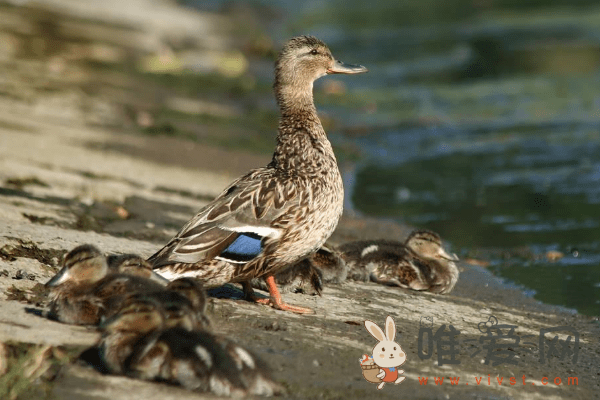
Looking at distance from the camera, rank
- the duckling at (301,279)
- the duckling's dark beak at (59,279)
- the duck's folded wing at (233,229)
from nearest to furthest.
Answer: the duckling's dark beak at (59,279)
the duck's folded wing at (233,229)
the duckling at (301,279)

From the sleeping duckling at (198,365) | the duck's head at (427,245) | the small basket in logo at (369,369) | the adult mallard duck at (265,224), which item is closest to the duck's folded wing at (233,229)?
the adult mallard duck at (265,224)

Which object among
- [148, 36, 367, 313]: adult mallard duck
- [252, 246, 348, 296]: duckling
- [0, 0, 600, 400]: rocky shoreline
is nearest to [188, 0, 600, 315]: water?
[0, 0, 600, 400]: rocky shoreline

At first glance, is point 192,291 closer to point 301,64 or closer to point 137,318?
point 137,318

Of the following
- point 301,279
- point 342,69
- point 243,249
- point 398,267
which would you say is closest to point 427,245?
point 398,267

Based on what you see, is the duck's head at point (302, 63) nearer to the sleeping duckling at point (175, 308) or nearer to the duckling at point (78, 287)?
the duckling at point (78, 287)

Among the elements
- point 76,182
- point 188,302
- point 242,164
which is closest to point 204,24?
point 242,164

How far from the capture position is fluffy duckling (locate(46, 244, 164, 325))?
4.73 m

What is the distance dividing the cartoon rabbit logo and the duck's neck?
4.68 feet

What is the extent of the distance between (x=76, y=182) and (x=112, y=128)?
136 inches

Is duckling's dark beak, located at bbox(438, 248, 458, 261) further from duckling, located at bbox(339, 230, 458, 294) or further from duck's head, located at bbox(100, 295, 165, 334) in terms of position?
duck's head, located at bbox(100, 295, 165, 334)

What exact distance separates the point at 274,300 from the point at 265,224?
462 mm

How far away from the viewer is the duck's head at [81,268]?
4875mm

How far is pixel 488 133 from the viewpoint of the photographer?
14.6 metres

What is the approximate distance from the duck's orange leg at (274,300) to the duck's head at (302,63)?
1.51 m
